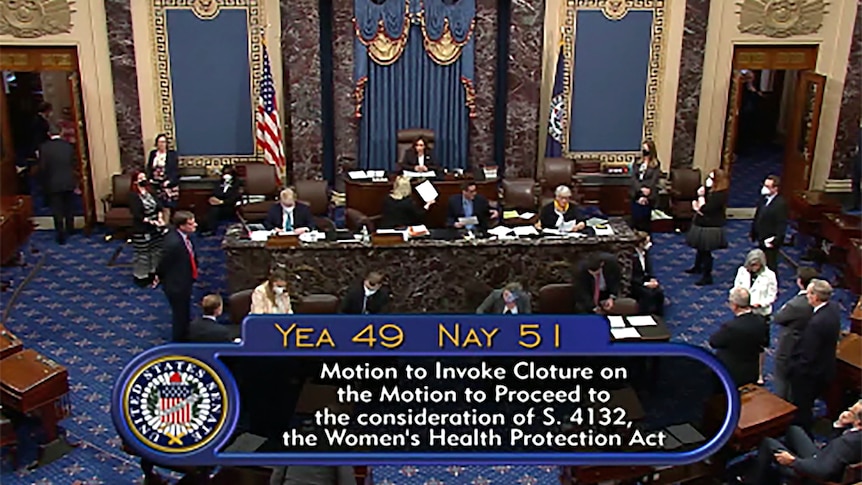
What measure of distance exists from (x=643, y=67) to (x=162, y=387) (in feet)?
39.4

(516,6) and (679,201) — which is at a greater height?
(516,6)

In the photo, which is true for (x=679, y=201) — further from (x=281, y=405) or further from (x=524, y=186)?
(x=281, y=405)

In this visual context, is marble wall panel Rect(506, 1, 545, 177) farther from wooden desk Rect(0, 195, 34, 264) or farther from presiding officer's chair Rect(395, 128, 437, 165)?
wooden desk Rect(0, 195, 34, 264)

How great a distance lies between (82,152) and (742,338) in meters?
9.48

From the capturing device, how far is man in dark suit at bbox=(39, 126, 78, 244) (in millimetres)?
12562

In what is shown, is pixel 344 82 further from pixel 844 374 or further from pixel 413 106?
pixel 844 374

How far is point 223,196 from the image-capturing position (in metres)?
13.3

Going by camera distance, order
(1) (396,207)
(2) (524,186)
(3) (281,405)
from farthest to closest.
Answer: (2) (524,186)
(1) (396,207)
(3) (281,405)

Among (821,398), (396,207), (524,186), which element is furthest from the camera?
(524,186)

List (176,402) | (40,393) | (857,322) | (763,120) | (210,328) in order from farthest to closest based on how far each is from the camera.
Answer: (763,120) < (857,322) < (40,393) < (210,328) < (176,402)

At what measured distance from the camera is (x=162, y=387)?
3.04 metres

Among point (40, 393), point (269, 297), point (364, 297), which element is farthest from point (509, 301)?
point (40, 393)

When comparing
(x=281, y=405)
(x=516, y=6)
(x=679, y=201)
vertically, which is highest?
(x=516, y=6)

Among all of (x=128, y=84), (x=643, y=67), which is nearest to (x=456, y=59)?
(x=643, y=67)
